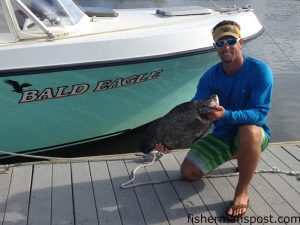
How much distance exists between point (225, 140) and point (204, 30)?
1.98 meters

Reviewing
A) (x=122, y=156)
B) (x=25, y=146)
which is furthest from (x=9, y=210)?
(x=25, y=146)

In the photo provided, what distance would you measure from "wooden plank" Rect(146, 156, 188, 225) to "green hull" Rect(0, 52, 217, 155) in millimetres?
1084

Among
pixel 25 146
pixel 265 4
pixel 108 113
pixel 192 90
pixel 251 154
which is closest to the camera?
pixel 251 154

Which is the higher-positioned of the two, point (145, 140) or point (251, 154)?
point (251, 154)

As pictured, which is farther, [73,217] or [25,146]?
[25,146]

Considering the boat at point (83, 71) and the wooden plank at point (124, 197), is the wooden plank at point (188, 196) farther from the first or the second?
the boat at point (83, 71)

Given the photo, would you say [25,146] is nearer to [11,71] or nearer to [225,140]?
[11,71]

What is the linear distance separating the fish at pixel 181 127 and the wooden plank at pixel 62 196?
73 centimetres

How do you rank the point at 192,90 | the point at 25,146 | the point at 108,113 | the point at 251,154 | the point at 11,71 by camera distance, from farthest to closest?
the point at 192,90
the point at 108,113
the point at 25,146
the point at 11,71
the point at 251,154

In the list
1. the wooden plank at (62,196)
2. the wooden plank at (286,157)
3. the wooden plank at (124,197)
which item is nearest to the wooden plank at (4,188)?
the wooden plank at (62,196)

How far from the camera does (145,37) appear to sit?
403cm

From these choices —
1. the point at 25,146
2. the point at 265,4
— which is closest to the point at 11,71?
the point at 25,146

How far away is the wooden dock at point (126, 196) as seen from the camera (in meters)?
2.61

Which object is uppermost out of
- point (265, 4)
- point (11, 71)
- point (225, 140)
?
point (11, 71)
